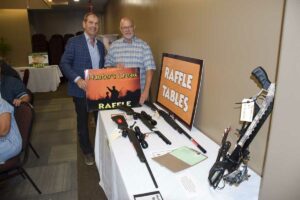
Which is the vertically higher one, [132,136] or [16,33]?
[16,33]

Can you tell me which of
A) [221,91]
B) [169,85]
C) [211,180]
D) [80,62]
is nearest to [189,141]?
[221,91]

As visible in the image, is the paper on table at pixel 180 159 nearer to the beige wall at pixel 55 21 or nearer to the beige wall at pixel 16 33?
the beige wall at pixel 16 33

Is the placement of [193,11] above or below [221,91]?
above

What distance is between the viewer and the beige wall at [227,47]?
3.34 feet

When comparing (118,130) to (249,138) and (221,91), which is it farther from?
(249,138)

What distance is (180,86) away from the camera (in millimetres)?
1729

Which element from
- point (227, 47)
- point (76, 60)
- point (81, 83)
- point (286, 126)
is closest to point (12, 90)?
point (76, 60)

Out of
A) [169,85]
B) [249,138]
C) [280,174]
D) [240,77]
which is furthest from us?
[169,85]

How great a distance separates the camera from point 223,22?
1293 mm

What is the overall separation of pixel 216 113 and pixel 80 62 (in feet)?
4.67

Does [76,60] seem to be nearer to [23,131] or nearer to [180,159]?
[23,131]

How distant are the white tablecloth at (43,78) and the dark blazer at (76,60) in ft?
12.2

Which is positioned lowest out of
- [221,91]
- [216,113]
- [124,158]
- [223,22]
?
[124,158]

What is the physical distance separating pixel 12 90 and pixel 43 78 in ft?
11.1
